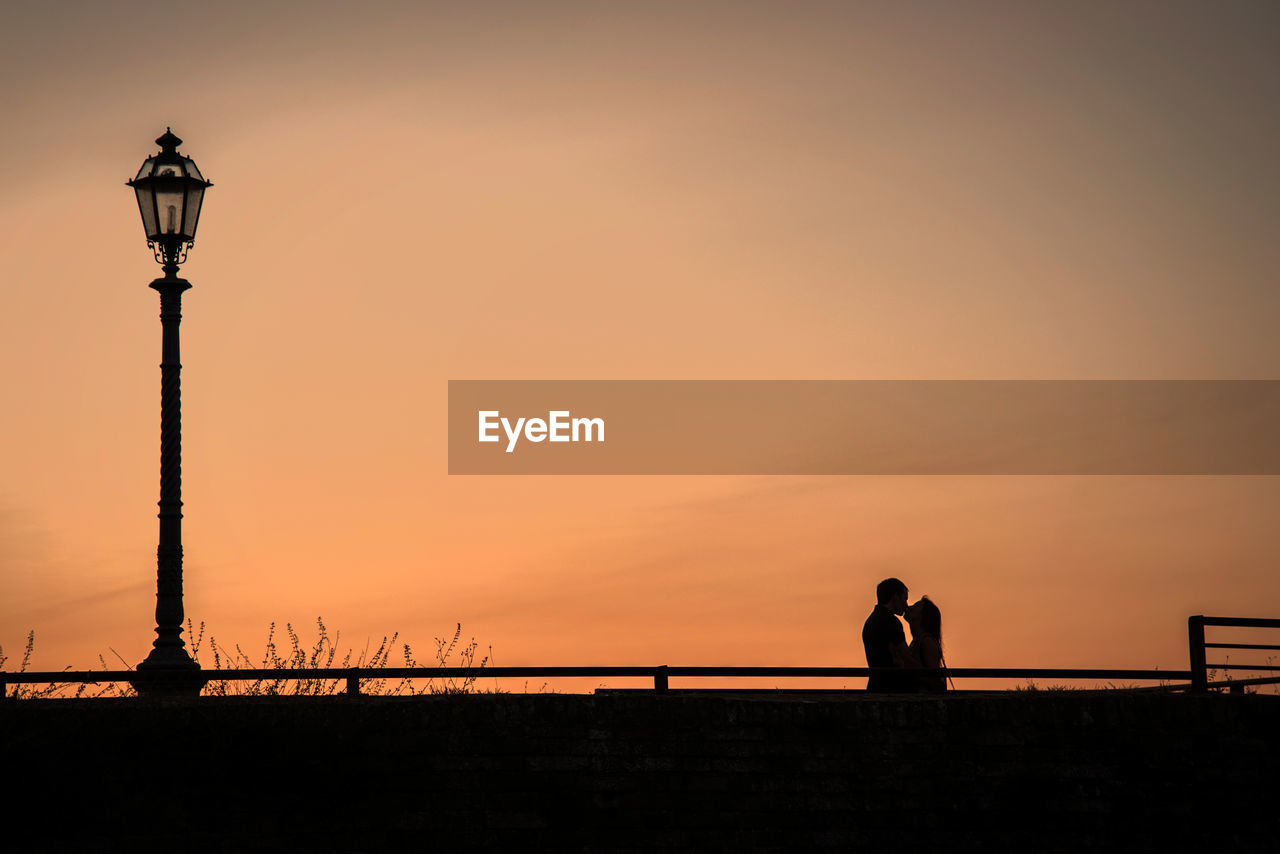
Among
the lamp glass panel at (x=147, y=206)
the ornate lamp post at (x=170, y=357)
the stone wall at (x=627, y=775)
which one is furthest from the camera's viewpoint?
the lamp glass panel at (x=147, y=206)

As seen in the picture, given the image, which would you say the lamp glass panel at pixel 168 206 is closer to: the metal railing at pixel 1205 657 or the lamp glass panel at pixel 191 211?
the lamp glass panel at pixel 191 211

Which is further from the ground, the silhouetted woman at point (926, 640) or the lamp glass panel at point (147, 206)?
the lamp glass panel at point (147, 206)

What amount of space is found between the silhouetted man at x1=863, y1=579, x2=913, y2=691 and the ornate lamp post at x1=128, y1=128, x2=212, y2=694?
19.7 feet

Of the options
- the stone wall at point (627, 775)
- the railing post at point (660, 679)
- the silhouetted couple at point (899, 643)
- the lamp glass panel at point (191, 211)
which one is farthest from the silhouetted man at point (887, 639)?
the lamp glass panel at point (191, 211)

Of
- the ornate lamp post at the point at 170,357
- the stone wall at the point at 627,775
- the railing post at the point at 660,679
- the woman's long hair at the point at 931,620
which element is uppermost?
the ornate lamp post at the point at 170,357

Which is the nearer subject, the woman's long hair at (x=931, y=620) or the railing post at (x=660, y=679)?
the railing post at (x=660, y=679)

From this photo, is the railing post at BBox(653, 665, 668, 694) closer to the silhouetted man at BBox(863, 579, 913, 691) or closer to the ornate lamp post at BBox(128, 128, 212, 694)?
the silhouetted man at BBox(863, 579, 913, 691)

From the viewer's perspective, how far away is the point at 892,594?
14.3 m

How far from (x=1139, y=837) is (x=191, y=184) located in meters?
10.6

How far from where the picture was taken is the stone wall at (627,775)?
41.8 ft

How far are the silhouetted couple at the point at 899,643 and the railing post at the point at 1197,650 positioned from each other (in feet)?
9.06

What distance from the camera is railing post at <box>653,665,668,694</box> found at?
13273 millimetres

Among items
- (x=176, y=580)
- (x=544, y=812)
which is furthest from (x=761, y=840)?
(x=176, y=580)

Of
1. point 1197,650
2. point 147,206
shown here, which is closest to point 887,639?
point 1197,650
